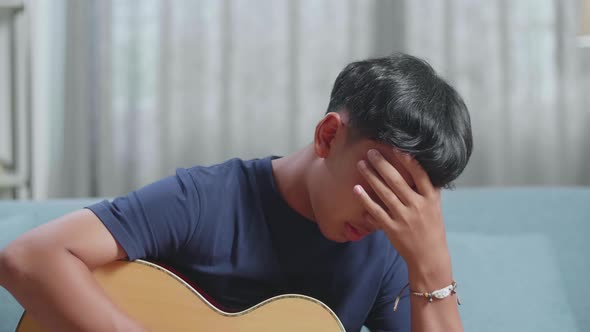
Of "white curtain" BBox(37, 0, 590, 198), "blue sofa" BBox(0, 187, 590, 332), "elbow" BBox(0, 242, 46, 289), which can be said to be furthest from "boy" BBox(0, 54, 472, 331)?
"white curtain" BBox(37, 0, 590, 198)

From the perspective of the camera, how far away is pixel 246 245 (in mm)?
1021

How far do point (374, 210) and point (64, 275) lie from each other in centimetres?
41

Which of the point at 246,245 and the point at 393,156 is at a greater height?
the point at 393,156

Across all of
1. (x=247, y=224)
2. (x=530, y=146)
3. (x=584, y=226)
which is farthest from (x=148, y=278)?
(x=530, y=146)

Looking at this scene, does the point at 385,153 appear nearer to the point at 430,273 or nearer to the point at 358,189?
the point at 358,189

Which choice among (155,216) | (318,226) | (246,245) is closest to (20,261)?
(155,216)

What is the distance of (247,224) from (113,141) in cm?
110

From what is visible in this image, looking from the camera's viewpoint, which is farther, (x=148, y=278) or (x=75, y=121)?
(x=75, y=121)

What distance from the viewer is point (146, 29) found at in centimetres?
203

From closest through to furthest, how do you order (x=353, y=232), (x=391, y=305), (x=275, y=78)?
1. (x=353, y=232)
2. (x=391, y=305)
3. (x=275, y=78)

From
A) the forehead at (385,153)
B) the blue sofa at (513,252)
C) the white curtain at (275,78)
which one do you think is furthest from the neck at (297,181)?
the white curtain at (275,78)

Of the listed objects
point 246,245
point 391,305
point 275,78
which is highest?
point 275,78

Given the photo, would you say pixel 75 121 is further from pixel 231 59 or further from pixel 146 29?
pixel 231 59

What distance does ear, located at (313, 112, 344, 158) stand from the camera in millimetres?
970
